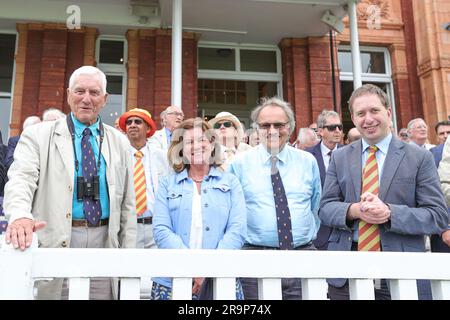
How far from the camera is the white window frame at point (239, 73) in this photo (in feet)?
32.7

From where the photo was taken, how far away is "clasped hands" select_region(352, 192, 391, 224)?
6.70 feet

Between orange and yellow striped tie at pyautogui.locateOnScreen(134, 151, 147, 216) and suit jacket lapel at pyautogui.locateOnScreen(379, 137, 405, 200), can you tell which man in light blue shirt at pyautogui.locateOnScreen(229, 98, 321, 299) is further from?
orange and yellow striped tie at pyautogui.locateOnScreen(134, 151, 147, 216)

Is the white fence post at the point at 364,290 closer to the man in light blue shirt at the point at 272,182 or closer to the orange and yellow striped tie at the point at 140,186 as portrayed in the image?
the man in light blue shirt at the point at 272,182

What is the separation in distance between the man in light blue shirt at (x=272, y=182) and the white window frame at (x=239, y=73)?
7316 millimetres

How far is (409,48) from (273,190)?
9.46m

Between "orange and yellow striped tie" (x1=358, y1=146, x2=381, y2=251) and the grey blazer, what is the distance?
0.10 ft

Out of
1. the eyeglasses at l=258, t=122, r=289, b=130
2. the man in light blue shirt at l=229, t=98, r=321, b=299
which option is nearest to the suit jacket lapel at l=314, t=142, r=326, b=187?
the man in light blue shirt at l=229, t=98, r=321, b=299

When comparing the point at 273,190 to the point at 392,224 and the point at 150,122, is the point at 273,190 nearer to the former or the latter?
the point at 392,224

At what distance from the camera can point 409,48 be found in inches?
413

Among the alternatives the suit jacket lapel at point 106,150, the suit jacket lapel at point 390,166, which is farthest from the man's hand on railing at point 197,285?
the suit jacket lapel at point 390,166

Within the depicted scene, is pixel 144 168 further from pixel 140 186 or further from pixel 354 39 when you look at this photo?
pixel 354 39

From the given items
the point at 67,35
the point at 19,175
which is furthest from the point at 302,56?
the point at 19,175

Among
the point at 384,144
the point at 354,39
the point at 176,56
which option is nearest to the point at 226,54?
the point at 176,56

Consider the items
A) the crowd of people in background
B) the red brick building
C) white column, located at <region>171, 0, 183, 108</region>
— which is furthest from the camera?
the red brick building
